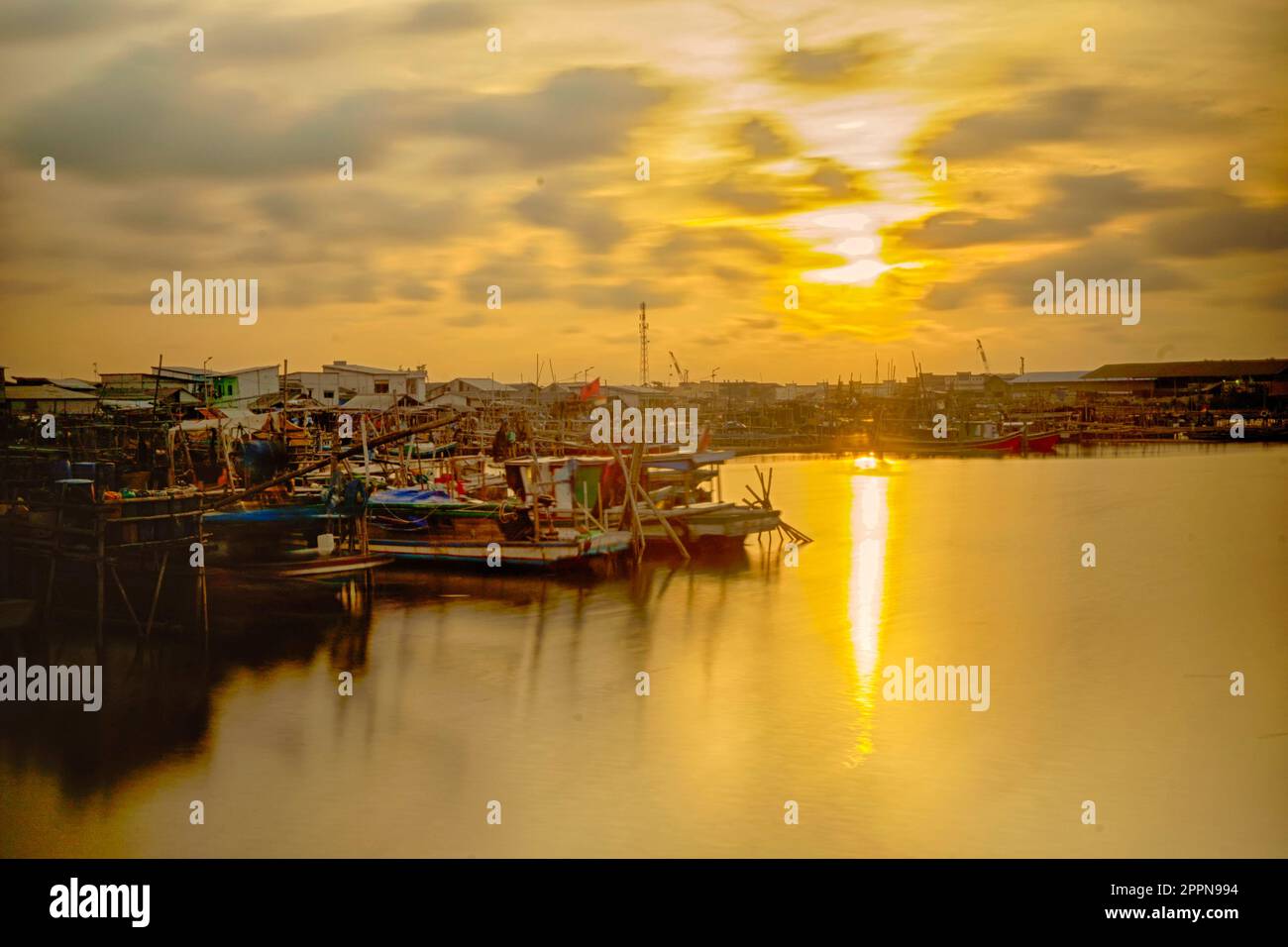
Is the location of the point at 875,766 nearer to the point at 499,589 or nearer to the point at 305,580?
the point at 499,589

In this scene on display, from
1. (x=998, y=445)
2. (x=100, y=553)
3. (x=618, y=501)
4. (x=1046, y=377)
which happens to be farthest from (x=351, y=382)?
(x=1046, y=377)

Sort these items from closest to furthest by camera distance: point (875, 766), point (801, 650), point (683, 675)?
point (875, 766), point (683, 675), point (801, 650)

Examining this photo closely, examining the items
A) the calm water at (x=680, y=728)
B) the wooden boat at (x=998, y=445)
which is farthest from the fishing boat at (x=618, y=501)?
the wooden boat at (x=998, y=445)

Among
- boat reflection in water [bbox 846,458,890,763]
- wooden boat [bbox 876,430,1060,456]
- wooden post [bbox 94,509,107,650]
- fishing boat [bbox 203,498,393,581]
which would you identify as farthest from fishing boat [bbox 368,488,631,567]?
wooden boat [bbox 876,430,1060,456]

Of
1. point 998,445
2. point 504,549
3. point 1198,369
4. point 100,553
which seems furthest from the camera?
point 998,445

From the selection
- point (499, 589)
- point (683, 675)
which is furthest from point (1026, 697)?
point (499, 589)

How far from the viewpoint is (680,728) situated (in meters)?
7.27

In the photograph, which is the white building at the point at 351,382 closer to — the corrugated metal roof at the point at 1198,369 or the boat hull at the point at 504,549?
the boat hull at the point at 504,549

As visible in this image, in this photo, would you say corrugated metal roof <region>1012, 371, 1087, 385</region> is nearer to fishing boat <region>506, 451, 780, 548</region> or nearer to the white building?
the white building

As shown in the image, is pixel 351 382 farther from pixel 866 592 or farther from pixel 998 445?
pixel 998 445

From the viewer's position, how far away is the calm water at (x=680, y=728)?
582cm

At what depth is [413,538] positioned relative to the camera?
12336 mm

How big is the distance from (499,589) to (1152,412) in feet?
105
